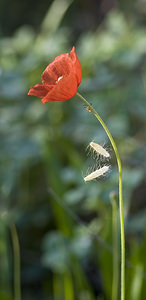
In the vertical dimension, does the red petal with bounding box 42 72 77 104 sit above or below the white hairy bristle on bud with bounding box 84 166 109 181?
above

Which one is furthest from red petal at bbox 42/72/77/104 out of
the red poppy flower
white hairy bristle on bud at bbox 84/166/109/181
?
white hairy bristle on bud at bbox 84/166/109/181

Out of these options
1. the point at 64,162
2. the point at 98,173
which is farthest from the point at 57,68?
the point at 64,162

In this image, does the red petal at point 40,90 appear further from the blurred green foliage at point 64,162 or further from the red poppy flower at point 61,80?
the blurred green foliage at point 64,162

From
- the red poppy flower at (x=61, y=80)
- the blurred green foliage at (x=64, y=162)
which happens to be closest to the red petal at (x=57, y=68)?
the red poppy flower at (x=61, y=80)

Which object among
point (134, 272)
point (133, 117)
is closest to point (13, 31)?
point (133, 117)

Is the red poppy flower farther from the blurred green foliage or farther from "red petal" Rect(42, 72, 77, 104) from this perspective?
the blurred green foliage
